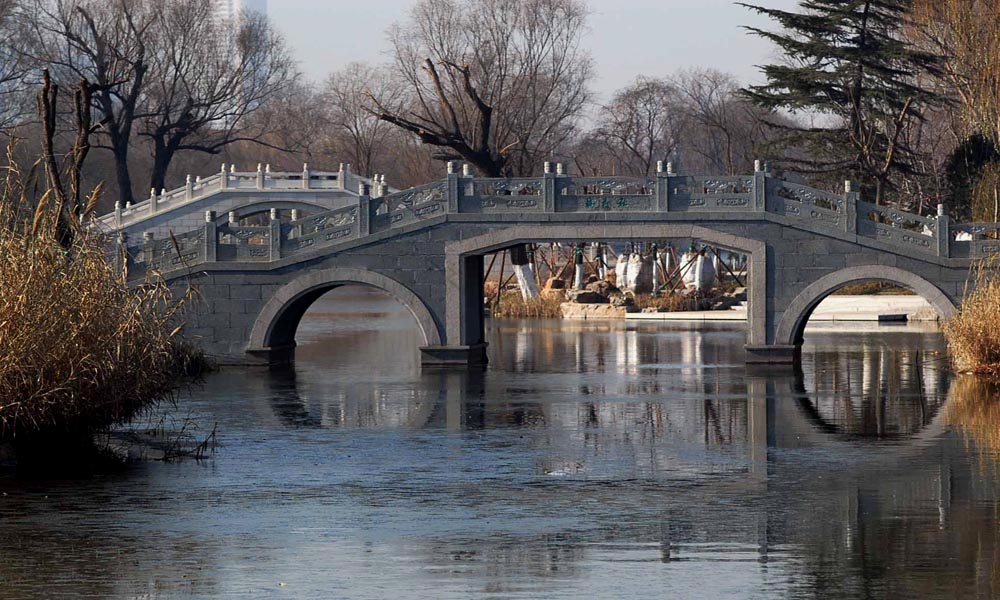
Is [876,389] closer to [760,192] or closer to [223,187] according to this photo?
[760,192]

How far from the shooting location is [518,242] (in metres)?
31.8

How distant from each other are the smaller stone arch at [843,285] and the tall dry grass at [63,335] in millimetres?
15848

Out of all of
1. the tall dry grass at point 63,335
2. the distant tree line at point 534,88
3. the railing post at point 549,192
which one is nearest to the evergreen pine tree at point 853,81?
the distant tree line at point 534,88

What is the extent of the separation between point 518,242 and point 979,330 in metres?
9.69

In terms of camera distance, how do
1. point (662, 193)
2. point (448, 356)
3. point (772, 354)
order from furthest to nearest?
point (448, 356), point (772, 354), point (662, 193)

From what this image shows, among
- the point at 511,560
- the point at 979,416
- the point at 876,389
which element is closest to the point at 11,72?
the point at 876,389

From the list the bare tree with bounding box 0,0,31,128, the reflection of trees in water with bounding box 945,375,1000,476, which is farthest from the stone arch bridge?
the bare tree with bounding box 0,0,31,128

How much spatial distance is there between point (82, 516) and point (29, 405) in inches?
108

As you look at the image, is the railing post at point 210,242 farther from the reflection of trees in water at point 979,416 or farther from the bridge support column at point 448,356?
the reflection of trees in water at point 979,416

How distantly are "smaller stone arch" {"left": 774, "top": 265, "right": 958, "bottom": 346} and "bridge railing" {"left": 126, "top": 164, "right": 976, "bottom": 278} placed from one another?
641 millimetres

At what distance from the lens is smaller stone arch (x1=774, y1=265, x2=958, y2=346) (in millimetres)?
30337

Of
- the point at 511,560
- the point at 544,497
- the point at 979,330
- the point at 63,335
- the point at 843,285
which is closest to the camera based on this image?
the point at 511,560

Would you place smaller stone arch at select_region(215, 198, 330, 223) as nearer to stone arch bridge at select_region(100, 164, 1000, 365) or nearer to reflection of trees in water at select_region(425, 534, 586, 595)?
stone arch bridge at select_region(100, 164, 1000, 365)

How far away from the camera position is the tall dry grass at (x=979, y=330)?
26.1 meters
